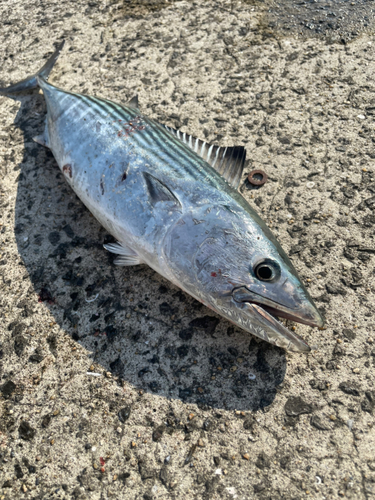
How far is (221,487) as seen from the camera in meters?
1.99

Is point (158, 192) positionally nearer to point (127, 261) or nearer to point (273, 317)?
point (127, 261)

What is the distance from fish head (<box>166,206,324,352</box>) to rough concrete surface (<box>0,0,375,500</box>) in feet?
1.16

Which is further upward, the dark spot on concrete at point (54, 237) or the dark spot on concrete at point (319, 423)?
the dark spot on concrete at point (54, 237)

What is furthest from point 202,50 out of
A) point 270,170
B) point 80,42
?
point 270,170

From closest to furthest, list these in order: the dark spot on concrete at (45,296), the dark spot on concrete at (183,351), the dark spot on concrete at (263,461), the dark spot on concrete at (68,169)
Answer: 1. the dark spot on concrete at (263,461)
2. the dark spot on concrete at (183,351)
3. the dark spot on concrete at (45,296)
4. the dark spot on concrete at (68,169)

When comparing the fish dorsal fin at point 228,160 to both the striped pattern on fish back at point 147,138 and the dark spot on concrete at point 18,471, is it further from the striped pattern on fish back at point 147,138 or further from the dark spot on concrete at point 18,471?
the dark spot on concrete at point 18,471

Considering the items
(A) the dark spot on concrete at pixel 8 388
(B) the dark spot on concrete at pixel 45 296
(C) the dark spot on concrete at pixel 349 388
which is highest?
(B) the dark spot on concrete at pixel 45 296

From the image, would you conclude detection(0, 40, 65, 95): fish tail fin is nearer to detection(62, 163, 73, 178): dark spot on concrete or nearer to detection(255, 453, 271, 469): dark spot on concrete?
detection(62, 163, 73, 178): dark spot on concrete

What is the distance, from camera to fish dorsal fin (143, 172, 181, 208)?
2.40 m

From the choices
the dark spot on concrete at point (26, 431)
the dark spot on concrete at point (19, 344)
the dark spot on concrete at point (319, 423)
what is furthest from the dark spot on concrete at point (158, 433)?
the dark spot on concrete at point (19, 344)

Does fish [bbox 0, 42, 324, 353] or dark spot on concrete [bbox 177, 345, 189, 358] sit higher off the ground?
fish [bbox 0, 42, 324, 353]

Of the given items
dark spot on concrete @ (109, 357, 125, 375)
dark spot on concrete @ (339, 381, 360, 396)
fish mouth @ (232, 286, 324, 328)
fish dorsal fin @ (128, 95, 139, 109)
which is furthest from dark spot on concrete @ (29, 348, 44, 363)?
fish dorsal fin @ (128, 95, 139, 109)

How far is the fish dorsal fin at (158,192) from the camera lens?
94.4 inches

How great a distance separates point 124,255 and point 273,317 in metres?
1.16
